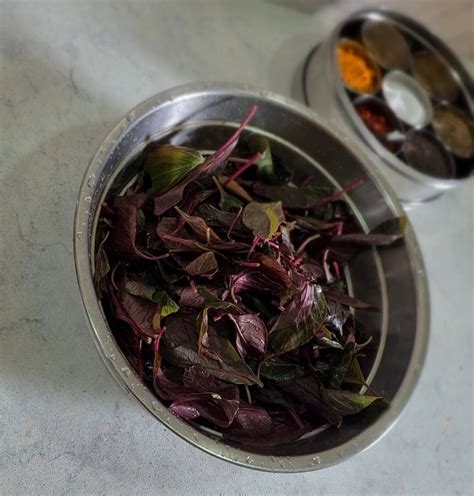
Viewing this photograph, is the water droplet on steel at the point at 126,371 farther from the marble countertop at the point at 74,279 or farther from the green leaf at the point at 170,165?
the green leaf at the point at 170,165

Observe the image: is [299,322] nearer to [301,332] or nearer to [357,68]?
[301,332]

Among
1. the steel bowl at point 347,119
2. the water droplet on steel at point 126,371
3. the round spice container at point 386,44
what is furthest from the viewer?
the round spice container at point 386,44

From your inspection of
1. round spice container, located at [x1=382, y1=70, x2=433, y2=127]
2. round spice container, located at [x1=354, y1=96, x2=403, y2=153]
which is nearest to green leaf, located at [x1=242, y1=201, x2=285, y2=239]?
round spice container, located at [x1=354, y1=96, x2=403, y2=153]

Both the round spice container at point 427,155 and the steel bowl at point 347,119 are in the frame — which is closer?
the steel bowl at point 347,119

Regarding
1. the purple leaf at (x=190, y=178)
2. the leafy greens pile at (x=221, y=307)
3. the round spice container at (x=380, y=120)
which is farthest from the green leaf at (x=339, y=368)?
the round spice container at (x=380, y=120)

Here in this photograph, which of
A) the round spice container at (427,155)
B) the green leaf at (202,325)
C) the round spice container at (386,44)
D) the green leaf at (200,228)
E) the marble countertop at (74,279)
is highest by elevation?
the round spice container at (386,44)

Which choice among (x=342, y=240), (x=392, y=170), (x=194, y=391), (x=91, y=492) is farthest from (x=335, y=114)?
(x=91, y=492)

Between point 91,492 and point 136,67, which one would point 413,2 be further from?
point 91,492

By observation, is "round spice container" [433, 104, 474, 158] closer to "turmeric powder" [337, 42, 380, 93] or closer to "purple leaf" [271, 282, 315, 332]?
"turmeric powder" [337, 42, 380, 93]
